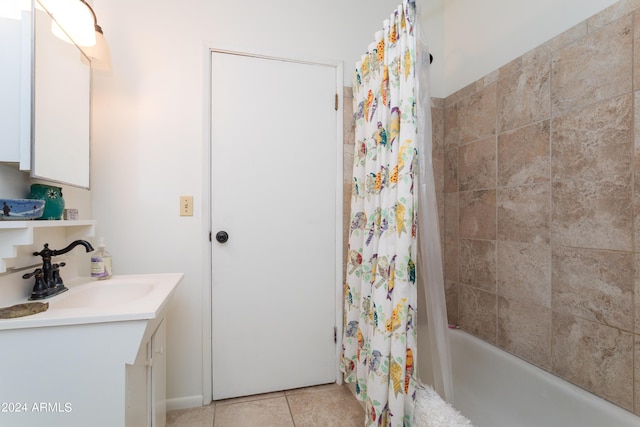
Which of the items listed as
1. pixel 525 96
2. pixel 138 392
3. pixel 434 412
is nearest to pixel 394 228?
pixel 434 412

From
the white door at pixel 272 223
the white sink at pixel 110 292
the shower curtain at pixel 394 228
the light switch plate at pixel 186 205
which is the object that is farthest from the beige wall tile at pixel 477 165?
the white sink at pixel 110 292

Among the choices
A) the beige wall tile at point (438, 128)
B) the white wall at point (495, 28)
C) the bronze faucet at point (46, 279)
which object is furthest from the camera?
the beige wall tile at point (438, 128)

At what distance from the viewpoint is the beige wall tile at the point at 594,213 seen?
1.04 m

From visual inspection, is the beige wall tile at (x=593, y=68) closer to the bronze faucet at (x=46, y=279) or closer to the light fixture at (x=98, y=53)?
the light fixture at (x=98, y=53)

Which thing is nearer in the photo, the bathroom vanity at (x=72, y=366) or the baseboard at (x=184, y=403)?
the bathroom vanity at (x=72, y=366)

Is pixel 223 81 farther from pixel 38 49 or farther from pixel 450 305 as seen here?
pixel 450 305

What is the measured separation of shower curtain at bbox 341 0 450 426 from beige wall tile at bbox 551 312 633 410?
0.61m

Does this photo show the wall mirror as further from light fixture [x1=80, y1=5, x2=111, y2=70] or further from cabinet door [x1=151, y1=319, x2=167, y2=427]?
cabinet door [x1=151, y1=319, x2=167, y2=427]

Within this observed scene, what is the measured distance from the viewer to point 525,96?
1.42 m

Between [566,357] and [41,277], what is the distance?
2164mm

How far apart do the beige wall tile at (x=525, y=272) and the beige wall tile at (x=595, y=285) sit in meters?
0.04

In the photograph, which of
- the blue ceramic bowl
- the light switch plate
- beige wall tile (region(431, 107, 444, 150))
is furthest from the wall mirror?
beige wall tile (region(431, 107, 444, 150))

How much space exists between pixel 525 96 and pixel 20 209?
2.17 meters

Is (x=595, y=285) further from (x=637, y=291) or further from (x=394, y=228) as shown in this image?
(x=394, y=228)
